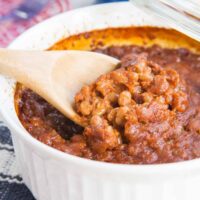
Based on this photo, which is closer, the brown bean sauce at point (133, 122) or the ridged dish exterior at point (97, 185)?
the ridged dish exterior at point (97, 185)

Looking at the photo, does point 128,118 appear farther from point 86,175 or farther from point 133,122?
point 86,175

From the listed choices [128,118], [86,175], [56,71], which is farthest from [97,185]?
[56,71]

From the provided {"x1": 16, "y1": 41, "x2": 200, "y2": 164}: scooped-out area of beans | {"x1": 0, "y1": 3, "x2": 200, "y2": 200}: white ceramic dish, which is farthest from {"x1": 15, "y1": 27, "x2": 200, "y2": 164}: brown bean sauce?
{"x1": 0, "y1": 3, "x2": 200, "y2": 200}: white ceramic dish

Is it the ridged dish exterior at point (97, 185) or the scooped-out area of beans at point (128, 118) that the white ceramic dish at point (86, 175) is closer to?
the ridged dish exterior at point (97, 185)

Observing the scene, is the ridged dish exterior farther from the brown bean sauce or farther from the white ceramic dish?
the brown bean sauce

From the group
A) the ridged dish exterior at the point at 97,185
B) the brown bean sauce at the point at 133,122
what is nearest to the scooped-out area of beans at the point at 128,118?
the brown bean sauce at the point at 133,122

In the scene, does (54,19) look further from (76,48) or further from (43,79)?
(43,79)

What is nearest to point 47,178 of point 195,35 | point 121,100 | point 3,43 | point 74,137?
point 74,137
